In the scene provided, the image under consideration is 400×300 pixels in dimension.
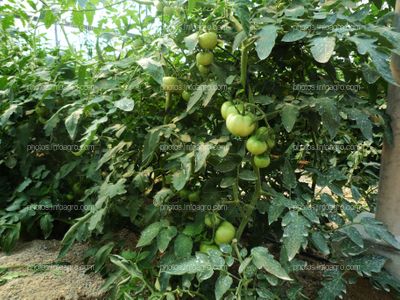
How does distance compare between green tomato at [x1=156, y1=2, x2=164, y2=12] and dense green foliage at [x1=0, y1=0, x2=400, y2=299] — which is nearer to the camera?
dense green foliage at [x1=0, y1=0, x2=400, y2=299]

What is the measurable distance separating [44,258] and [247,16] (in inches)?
39.2

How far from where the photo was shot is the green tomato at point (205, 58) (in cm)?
83

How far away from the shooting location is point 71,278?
3.38ft

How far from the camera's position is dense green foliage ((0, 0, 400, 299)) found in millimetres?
721

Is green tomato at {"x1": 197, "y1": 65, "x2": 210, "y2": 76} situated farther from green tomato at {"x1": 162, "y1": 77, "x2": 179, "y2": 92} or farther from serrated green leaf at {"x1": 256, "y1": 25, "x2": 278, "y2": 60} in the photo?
serrated green leaf at {"x1": 256, "y1": 25, "x2": 278, "y2": 60}

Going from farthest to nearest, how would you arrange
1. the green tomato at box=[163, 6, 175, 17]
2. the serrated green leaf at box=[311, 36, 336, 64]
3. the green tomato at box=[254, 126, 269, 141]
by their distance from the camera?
the green tomato at box=[163, 6, 175, 17], the green tomato at box=[254, 126, 269, 141], the serrated green leaf at box=[311, 36, 336, 64]

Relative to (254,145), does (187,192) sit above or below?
below

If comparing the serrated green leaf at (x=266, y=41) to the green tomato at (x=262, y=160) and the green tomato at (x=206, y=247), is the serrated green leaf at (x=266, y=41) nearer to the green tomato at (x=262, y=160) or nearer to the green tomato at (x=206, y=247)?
the green tomato at (x=262, y=160)

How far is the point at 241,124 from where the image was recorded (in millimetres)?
728

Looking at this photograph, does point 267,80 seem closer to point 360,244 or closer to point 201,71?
point 201,71

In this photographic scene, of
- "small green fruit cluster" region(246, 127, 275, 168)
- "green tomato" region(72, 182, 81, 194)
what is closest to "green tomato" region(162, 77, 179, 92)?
"small green fruit cluster" region(246, 127, 275, 168)

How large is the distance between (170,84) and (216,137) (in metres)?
0.19

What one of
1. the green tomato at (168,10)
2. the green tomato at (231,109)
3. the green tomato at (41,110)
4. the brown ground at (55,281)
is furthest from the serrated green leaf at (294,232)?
the green tomato at (41,110)

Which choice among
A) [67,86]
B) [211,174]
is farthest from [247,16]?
[67,86]
